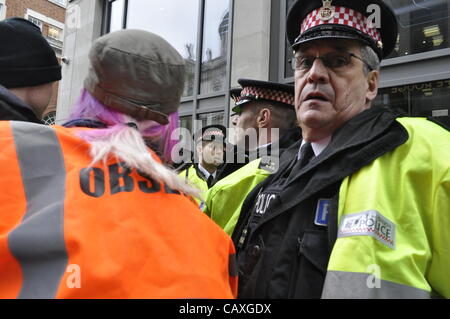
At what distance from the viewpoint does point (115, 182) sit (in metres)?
1.01

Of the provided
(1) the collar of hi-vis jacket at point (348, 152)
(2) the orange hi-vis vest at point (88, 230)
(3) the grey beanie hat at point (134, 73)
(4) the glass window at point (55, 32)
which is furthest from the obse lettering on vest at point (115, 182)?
(4) the glass window at point (55, 32)

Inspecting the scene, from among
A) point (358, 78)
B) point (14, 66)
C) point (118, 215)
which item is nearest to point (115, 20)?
point (14, 66)

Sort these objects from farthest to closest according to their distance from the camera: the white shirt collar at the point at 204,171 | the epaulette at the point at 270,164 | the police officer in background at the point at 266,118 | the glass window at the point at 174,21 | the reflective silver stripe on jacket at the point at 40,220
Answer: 1. the glass window at the point at 174,21
2. the white shirt collar at the point at 204,171
3. the police officer in background at the point at 266,118
4. the epaulette at the point at 270,164
5. the reflective silver stripe on jacket at the point at 40,220

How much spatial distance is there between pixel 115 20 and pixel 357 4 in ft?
26.4

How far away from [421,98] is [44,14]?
19896 millimetres

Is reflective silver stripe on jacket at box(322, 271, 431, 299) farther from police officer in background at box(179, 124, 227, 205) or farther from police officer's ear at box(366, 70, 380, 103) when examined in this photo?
police officer in background at box(179, 124, 227, 205)

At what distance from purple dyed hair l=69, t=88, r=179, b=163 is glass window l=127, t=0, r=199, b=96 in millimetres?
5524

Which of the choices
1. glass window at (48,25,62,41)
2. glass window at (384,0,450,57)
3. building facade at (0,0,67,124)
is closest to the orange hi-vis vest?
glass window at (384,0,450,57)

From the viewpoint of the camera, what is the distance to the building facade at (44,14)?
1784 centimetres

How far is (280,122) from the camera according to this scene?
10.3 feet

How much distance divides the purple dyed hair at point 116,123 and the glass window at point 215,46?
5.05m

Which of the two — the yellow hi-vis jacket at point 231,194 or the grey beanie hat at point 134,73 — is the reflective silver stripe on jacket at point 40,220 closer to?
the grey beanie hat at point 134,73

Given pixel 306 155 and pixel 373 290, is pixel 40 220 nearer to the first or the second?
pixel 373 290

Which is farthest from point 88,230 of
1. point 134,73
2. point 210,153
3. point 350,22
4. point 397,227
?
point 210,153
